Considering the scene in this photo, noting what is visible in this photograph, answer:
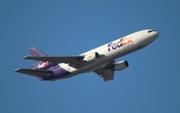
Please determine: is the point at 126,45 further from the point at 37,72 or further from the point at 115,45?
the point at 37,72

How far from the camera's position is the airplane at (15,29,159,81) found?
57906 mm

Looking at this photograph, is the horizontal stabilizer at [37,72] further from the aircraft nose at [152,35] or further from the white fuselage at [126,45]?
the aircraft nose at [152,35]

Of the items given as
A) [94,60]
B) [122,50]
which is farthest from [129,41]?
[94,60]

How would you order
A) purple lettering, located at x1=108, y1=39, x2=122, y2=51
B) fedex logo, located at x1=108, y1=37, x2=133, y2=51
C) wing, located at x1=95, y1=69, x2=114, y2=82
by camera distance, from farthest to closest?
wing, located at x1=95, y1=69, x2=114, y2=82, purple lettering, located at x1=108, y1=39, x2=122, y2=51, fedex logo, located at x1=108, y1=37, x2=133, y2=51

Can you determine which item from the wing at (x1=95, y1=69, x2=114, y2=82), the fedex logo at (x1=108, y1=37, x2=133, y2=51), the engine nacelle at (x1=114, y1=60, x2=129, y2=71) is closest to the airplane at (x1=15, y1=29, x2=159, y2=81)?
the fedex logo at (x1=108, y1=37, x2=133, y2=51)

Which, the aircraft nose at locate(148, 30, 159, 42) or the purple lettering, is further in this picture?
the purple lettering

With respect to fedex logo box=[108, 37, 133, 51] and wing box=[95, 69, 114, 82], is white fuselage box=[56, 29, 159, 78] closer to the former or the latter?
fedex logo box=[108, 37, 133, 51]

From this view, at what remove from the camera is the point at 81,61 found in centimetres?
5972

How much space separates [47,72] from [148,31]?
20061 mm

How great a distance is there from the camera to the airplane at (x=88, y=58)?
57906mm

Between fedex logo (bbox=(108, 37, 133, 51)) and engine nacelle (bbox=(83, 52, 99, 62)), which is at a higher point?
fedex logo (bbox=(108, 37, 133, 51))

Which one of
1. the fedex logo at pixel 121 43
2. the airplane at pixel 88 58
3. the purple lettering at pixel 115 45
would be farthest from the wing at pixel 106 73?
the fedex logo at pixel 121 43

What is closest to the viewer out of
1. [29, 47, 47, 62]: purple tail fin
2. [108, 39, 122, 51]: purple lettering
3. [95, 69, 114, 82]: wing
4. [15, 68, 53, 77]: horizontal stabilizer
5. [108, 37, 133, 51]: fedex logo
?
[108, 37, 133, 51]: fedex logo

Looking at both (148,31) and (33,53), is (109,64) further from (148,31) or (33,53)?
(33,53)
